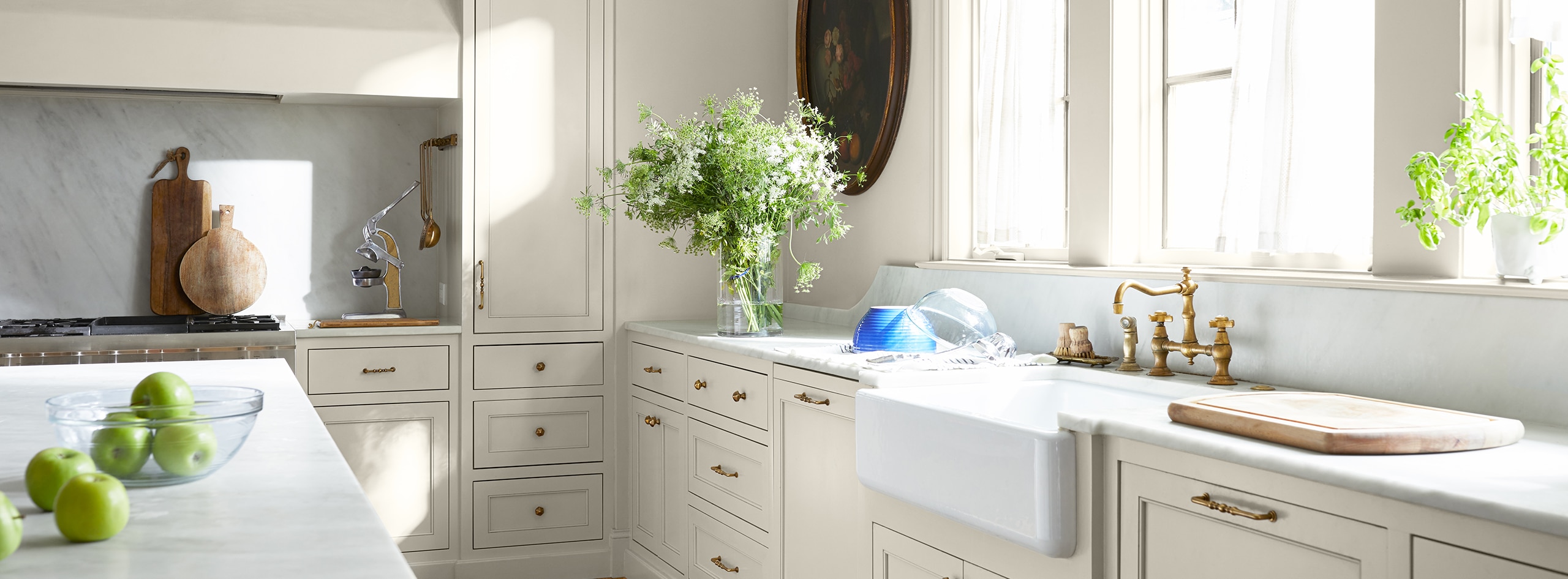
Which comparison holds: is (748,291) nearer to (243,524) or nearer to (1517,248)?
(1517,248)

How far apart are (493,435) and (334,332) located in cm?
60

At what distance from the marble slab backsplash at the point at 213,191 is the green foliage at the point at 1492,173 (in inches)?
131

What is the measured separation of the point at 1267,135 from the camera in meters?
2.21

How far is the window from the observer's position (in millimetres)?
2074

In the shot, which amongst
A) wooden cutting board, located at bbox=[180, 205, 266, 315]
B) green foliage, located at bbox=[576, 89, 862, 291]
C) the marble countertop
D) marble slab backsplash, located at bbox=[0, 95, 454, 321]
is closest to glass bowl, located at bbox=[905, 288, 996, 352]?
green foliage, located at bbox=[576, 89, 862, 291]

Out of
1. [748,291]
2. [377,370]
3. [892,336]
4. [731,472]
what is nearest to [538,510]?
[377,370]

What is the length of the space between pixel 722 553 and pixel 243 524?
209 centimetres

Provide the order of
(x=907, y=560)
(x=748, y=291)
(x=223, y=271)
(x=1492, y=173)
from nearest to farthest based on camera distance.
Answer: (x=1492, y=173)
(x=907, y=560)
(x=748, y=291)
(x=223, y=271)

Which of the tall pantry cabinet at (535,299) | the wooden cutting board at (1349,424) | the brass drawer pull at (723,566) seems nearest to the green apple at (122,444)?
the wooden cutting board at (1349,424)

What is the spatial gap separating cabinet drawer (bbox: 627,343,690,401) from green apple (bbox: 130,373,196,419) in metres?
2.11

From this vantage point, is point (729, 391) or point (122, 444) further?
point (729, 391)

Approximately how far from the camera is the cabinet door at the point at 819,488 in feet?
7.50

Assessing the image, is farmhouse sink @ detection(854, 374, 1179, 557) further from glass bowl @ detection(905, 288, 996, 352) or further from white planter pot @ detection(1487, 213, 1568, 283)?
white planter pot @ detection(1487, 213, 1568, 283)

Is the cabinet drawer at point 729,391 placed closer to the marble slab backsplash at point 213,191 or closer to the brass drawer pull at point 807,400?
the brass drawer pull at point 807,400
